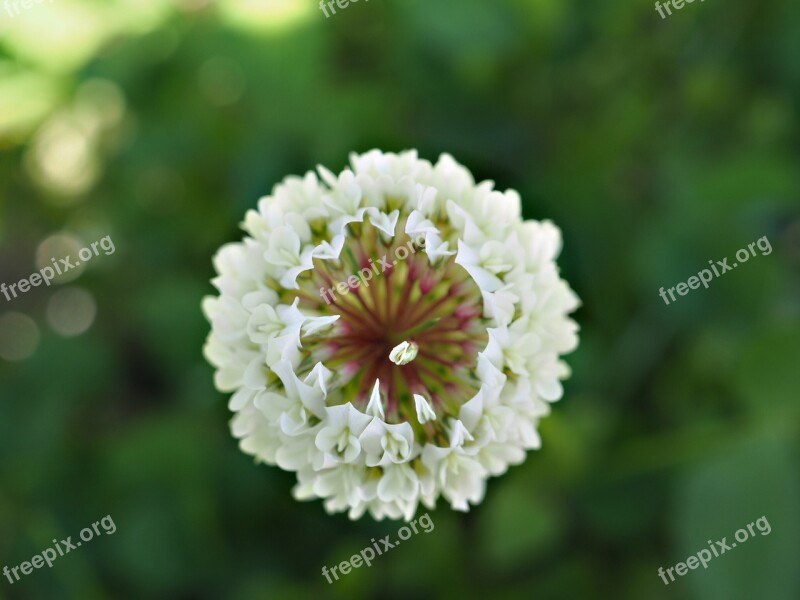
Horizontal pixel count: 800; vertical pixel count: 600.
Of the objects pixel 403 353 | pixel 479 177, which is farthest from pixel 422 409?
pixel 479 177

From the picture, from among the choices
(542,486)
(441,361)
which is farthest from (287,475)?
(441,361)

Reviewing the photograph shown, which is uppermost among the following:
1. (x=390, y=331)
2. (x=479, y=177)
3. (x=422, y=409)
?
(x=479, y=177)

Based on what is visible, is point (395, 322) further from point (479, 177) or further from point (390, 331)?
point (479, 177)

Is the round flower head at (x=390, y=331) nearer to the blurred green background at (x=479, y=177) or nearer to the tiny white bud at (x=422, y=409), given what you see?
the tiny white bud at (x=422, y=409)

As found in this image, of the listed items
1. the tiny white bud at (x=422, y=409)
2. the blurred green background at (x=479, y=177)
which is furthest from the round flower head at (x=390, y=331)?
the blurred green background at (x=479, y=177)

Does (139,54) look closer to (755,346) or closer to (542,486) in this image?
(542,486)

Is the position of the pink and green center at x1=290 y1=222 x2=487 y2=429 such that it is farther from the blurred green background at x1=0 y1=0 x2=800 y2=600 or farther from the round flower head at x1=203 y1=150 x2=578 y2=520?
the blurred green background at x1=0 y1=0 x2=800 y2=600
